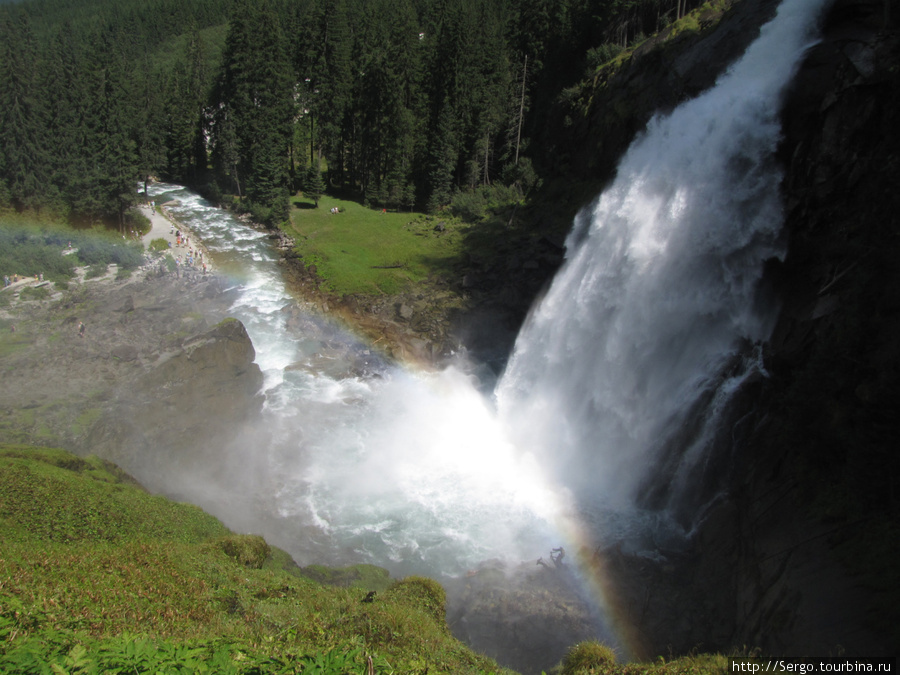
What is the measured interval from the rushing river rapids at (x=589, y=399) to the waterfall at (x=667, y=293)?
2.4 inches

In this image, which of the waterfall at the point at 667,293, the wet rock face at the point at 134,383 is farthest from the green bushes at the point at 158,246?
the waterfall at the point at 667,293

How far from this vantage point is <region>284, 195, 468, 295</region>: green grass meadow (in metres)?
33.2

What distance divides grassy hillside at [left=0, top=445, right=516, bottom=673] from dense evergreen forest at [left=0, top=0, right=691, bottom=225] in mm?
29138

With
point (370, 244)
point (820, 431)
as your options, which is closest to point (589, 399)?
point (820, 431)

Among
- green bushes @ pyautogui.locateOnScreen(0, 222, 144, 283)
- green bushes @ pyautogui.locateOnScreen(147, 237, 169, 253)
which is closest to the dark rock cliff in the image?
green bushes @ pyautogui.locateOnScreen(0, 222, 144, 283)

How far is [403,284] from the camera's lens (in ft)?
107

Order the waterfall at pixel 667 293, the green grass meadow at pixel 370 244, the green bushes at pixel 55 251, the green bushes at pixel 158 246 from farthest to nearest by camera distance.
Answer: the green bushes at pixel 158 246
the green grass meadow at pixel 370 244
the green bushes at pixel 55 251
the waterfall at pixel 667 293

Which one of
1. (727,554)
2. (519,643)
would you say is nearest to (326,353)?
(519,643)

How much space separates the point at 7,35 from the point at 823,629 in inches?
2255

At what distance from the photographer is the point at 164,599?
8.49 meters

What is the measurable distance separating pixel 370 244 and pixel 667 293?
24.3 m

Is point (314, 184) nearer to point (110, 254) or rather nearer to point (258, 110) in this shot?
point (258, 110)

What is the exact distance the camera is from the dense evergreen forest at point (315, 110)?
36.1m

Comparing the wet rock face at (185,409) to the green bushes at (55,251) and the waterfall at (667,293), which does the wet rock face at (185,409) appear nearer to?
the waterfall at (667,293)
